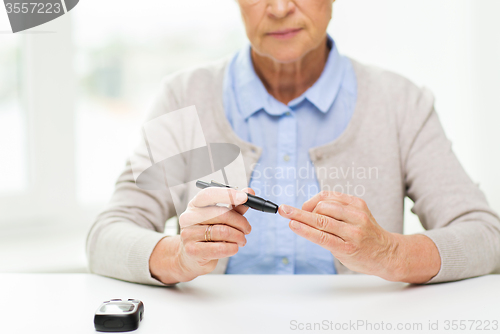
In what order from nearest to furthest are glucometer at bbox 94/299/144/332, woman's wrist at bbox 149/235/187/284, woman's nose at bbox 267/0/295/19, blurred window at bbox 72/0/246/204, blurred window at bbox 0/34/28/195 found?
glucometer at bbox 94/299/144/332, woman's wrist at bbox 149/235/187/284, woman's nose at bbox 267/0/295/19, blurred window at bbox 0/34/28/195, blurred window at bbox 72/0/246/204

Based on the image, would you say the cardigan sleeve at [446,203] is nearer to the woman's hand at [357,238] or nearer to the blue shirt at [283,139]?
the woman's hand at [357,238]

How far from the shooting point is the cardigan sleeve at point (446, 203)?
848mm

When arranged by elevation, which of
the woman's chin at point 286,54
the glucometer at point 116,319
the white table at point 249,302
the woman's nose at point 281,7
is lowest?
the white table at point 249,302

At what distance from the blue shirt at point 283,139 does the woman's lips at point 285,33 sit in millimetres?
154

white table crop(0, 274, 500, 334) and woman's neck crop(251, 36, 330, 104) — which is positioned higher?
woman's neck crop(251, 36, 330, 104)

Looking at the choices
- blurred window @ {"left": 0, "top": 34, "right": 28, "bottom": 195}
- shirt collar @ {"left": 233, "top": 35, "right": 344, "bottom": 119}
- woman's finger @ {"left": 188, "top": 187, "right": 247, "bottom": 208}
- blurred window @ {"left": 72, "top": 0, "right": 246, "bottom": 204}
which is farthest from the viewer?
blurred window @ {"left": 72, "top": 0, "right": 246, "bottom": 204}

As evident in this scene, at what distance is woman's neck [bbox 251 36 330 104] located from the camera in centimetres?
114

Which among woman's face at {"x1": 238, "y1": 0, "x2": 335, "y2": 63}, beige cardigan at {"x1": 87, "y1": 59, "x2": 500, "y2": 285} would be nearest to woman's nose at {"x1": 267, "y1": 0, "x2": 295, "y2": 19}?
woman's face at {"x1": 238, "y1": 0, "x2": 335, "y2": 63}

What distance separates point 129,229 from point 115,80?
37.3 inches

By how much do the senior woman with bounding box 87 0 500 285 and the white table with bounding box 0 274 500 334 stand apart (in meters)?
0.04

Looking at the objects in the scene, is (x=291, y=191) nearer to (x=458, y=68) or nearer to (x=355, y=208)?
A: (x=355, y=208)

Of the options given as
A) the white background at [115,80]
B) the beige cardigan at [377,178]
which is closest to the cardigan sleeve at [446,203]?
the beige cardigan at [377,178]

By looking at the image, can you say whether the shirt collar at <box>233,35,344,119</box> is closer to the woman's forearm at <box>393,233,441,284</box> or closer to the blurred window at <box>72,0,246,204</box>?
the woman's forearm at <box>393,233,441,284</box>

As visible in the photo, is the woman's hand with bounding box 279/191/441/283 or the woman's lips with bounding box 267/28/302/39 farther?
the woman's lips with bounding box 267/28/302/39
